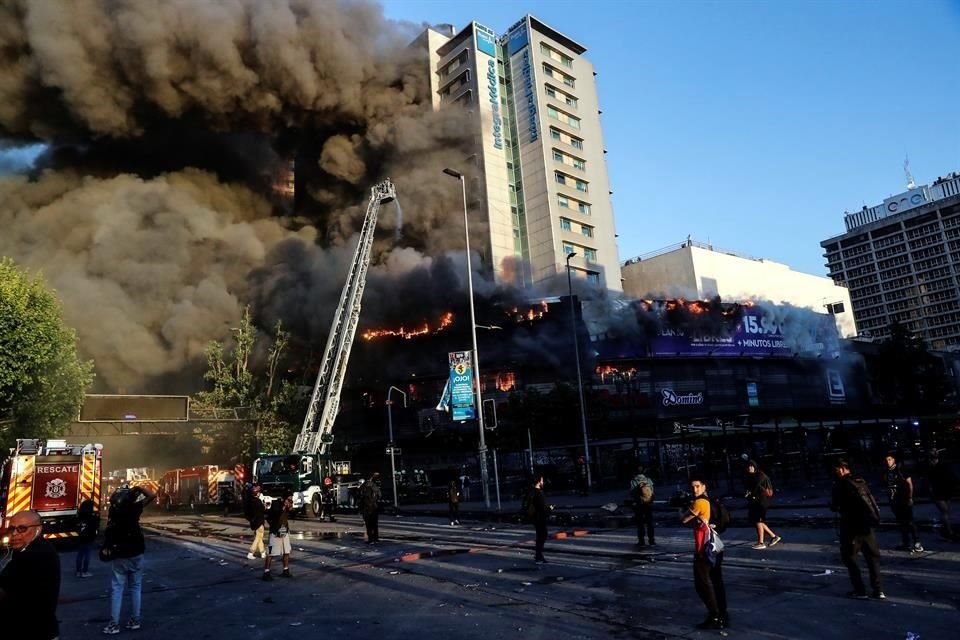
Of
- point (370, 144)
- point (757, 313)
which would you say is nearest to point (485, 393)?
point (370, 144)

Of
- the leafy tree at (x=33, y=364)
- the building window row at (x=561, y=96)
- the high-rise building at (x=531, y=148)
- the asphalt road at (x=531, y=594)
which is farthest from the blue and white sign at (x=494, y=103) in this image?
the asphalt road at (x=531, y=594)

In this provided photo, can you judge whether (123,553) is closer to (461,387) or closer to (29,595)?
(29,595)

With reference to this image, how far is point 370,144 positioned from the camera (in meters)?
46.3

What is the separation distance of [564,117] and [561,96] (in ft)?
7.39

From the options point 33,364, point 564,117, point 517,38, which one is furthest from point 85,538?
point 517,38

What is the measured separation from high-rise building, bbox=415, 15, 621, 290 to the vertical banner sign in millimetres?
32702

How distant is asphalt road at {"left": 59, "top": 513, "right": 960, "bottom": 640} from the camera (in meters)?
6.10

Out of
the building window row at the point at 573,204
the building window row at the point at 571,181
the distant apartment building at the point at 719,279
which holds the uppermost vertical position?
the building window row at the point at 571,181

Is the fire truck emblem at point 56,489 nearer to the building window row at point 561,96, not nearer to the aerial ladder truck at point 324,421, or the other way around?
the aerial ladder truck at point 324,421

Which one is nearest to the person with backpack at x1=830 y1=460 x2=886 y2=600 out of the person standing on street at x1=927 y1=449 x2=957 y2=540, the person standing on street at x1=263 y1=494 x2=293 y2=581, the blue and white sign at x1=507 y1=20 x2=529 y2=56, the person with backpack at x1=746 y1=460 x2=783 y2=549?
the person with backpack at x1=746 y1=460 x2=783 y2=549

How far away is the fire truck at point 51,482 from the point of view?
16.7 metres

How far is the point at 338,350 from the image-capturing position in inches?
1334

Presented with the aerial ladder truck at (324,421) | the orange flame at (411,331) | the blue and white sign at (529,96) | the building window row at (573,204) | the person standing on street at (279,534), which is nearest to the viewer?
the person standing on street at (279,534)

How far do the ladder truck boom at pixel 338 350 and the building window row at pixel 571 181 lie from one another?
21.0m
